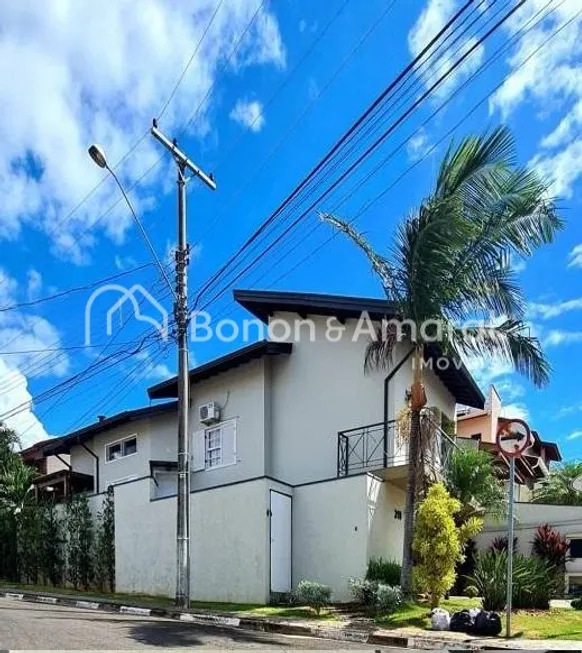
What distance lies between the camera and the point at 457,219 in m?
14.2

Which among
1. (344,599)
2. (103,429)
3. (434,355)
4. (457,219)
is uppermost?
(457,219)

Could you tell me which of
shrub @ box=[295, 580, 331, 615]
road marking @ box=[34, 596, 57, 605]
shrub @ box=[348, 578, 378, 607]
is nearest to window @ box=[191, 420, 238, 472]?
road marking @ box=[34, 596, 57, 605]

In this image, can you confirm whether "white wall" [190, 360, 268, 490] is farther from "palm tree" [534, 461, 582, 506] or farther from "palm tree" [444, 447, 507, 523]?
"palm tree" [534, 461, 582, 506]

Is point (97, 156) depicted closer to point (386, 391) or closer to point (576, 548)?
point (386, 391)

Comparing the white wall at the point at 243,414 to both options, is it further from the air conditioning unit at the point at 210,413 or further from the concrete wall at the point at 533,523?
the concrete wall at the point at 533,523

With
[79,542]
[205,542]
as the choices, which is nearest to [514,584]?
[205,542]

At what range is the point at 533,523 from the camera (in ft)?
72.4

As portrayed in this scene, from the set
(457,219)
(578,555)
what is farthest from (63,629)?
(578,555)

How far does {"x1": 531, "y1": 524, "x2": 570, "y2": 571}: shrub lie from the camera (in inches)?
805

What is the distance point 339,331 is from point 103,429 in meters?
11.8

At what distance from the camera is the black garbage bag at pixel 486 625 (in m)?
11.4

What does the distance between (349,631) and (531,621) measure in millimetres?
3112

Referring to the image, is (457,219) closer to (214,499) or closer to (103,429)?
(214,499)

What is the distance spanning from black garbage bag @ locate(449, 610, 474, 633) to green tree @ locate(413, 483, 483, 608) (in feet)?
4.57
